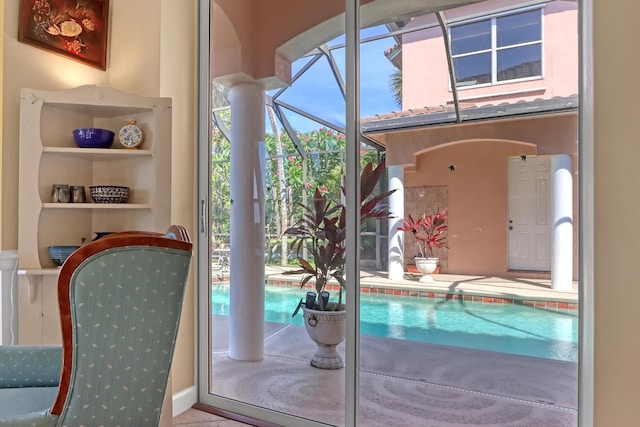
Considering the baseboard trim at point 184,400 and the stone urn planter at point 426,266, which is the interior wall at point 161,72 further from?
the stone urn planter at point 426,266

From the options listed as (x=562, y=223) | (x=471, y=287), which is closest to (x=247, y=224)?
(x=471, y=287)

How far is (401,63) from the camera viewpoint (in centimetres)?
252

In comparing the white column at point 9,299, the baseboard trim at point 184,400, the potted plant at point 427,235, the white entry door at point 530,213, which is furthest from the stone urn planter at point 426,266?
the white column at point 9,299

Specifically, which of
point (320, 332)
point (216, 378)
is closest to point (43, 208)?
point (216, 378)

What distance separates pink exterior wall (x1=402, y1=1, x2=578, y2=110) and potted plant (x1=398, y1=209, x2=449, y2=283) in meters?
0.76

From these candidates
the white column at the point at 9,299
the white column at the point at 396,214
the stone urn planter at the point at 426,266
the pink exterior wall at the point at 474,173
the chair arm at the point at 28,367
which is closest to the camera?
the chair arm at the point at 28,367

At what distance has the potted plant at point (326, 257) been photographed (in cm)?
209

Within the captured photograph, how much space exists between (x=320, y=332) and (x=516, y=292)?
1462 mm

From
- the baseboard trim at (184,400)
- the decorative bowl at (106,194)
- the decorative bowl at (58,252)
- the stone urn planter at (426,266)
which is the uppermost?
the decorative bowl at (106,194)

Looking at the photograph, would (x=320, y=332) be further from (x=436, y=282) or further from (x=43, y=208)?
(x=43, y=208)

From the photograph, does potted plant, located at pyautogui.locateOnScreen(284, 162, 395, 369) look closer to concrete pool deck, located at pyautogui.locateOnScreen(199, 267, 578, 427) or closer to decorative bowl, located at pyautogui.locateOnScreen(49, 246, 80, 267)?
concrete pool deck, located at pyautogui.locateOnScreen(199, 267, 578, 427)

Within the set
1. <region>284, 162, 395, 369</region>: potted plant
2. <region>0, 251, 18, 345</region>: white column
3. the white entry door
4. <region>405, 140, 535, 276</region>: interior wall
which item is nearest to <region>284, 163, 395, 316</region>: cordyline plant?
<region>284, 162, 395, 369</region>: potted plant

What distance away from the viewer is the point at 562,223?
2.08 metres

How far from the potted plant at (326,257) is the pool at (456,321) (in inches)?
8.6
